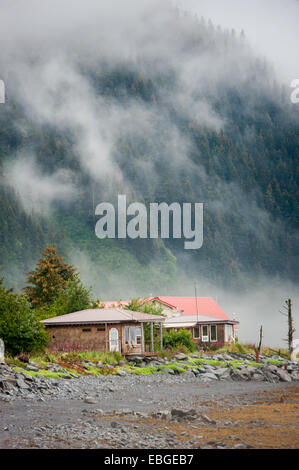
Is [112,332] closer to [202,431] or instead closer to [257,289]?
[202,431]

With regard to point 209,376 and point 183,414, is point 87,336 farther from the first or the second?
point 183,414

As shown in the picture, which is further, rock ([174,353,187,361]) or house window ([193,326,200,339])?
house window ([193,326,200,339])

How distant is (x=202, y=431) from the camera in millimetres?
12883

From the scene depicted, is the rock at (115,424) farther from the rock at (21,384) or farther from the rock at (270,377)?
the rock at (270,377)

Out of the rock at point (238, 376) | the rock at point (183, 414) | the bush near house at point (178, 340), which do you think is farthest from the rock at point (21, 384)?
the bush near house at point (178, 340)

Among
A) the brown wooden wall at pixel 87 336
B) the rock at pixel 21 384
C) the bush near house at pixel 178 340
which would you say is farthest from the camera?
the bush near house at pixel 178 340

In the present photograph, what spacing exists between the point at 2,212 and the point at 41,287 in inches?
4536

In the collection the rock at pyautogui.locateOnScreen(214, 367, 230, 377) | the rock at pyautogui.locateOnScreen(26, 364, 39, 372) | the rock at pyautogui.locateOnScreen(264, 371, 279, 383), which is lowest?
the rock at pyautogui.locateOnScreen(264, 371, 279, 383)

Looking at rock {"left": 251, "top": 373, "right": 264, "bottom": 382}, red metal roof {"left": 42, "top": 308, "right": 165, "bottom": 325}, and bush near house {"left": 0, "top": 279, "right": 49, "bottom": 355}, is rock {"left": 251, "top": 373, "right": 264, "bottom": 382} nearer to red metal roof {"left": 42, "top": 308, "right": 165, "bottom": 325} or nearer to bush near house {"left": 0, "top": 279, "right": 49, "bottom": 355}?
red metal roof {"left": 42, "top": 308, "right": 165, "bottom": 325}

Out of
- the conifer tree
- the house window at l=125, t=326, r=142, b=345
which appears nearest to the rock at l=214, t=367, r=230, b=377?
the house window at l=125, t=326, r=142, b=345

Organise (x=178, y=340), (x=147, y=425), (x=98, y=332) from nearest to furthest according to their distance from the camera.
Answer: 1. (x=147, y=425)
2. (x=98, y=332)
3. (x=178, y=340)

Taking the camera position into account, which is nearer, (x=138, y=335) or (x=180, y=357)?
(x=180, y=357)

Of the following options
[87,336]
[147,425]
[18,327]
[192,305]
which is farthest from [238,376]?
[192,305]

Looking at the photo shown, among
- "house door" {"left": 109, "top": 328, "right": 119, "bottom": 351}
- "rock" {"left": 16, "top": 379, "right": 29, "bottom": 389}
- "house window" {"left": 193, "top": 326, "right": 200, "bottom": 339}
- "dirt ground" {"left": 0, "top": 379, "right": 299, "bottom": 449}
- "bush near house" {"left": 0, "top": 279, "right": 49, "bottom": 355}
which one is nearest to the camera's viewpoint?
"dirt ground" {"left": 0, "top": 379, "right": 299, "bottom": 449}
